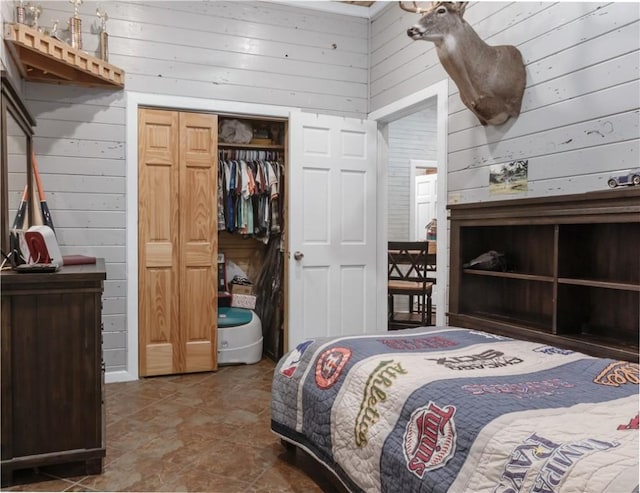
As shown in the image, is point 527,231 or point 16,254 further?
point 527,231

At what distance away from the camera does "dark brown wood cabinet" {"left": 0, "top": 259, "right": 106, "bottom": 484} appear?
6.81ft

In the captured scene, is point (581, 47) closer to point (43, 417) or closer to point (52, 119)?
point (43, 417)

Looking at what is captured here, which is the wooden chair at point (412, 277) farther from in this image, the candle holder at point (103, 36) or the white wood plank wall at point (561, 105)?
the candle holder at point (103, 36)

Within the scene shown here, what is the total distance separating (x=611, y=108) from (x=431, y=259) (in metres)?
3.25

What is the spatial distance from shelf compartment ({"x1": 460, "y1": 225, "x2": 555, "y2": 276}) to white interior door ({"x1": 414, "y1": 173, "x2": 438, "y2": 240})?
3.19 metres

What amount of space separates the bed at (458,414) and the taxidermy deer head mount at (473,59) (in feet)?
4.42

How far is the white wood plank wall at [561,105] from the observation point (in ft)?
7.28

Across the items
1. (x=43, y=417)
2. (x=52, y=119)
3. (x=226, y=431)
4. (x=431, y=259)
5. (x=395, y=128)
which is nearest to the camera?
(x=43, y=417)

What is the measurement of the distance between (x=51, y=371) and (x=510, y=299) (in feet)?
7.99

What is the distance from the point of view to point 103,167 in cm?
366

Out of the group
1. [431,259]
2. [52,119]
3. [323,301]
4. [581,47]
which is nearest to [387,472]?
[581,47]

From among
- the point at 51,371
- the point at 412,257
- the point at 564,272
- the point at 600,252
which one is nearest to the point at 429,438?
the point at 564,272

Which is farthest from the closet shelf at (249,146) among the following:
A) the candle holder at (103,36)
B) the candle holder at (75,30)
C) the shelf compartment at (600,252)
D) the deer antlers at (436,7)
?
the shelf compartment at (600,252)

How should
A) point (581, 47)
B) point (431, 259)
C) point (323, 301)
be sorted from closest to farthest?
1. point (581, 47)
2. point (323, 301)
3. point (431, 259)
